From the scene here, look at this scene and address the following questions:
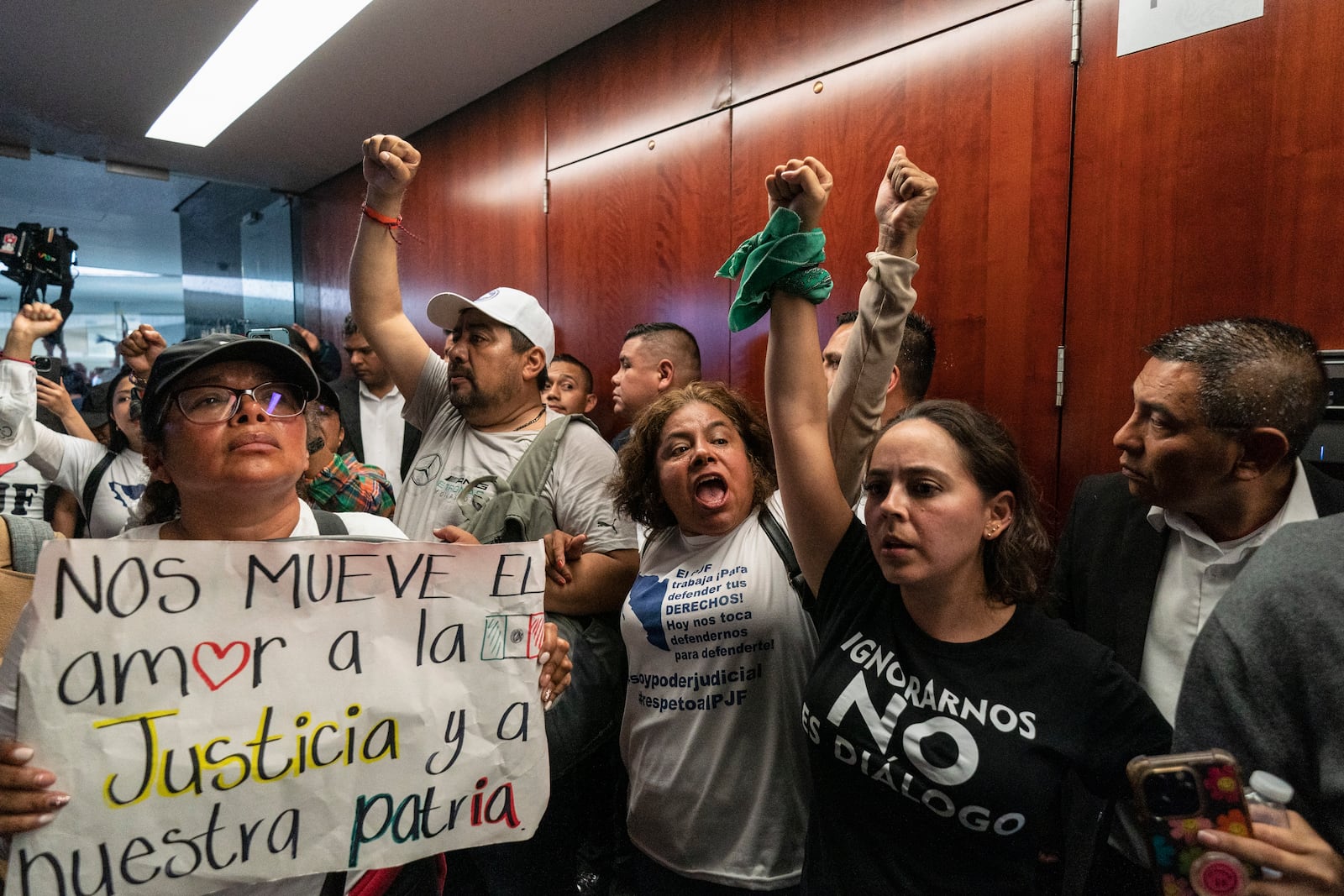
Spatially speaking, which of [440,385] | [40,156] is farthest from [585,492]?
[40,156]

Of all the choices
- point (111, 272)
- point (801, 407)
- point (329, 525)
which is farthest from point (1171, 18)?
point (111, 272)

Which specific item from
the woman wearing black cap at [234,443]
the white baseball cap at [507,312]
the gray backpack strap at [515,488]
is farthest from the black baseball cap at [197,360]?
the white baseball cap at [507,312]

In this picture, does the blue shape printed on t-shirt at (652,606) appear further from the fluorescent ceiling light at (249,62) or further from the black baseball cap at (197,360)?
the fluorescent ceiling light at (249,62)

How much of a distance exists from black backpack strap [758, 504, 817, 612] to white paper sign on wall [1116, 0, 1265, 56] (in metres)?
1.38

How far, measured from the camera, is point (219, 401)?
1.02 metres

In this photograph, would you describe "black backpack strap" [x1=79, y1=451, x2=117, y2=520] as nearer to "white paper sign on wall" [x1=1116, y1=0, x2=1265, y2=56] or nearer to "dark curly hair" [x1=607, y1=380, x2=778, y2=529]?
"dark curly hair" [x1=607, y1=380, x2=778, y2=529]

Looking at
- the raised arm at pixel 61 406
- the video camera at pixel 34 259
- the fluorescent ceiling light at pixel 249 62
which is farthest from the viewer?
the video camera at pixel 34 259

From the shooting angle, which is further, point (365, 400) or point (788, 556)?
point (365, 400)

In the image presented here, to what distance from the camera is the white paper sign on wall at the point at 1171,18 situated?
61.8 inches

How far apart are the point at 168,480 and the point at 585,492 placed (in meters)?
0.79

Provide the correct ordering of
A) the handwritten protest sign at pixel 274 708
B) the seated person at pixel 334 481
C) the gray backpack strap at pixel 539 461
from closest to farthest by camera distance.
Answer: the handwritten protest sign at pixel 274 708 < the gray backpack strap at pixel 539 461 < the seated person at pixel 334 481

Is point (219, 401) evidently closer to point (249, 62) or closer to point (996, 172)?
point (996, 172)

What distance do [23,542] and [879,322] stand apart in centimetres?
134

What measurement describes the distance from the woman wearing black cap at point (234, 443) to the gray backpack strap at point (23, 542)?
0.14 m
